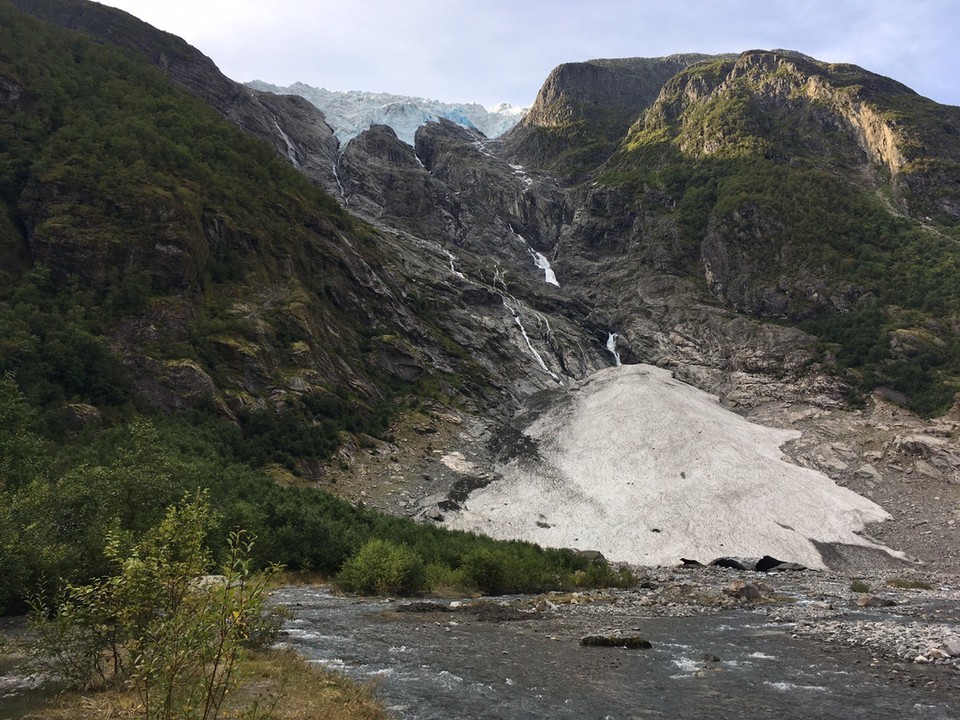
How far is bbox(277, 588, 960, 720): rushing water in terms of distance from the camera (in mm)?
11477

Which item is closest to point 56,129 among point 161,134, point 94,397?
point 161,134

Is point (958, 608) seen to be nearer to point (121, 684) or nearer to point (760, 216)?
point (121, 684)

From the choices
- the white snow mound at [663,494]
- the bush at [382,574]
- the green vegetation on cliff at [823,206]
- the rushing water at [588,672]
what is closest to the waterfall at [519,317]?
the white snow mound at [663,494]

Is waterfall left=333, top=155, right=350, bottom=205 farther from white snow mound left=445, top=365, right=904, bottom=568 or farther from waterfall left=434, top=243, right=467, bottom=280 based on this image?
white snow mound left=445, top=365, right=904, bottom=568

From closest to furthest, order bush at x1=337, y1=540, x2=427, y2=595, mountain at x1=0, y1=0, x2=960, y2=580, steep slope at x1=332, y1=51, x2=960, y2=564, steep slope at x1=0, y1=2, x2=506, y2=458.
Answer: bush at x1=337, y1=540, x2=427, y2=595 < steep slope at x1=0, y1=2, x2=506, y2=458 < mountain at x1=0, y1=0, x2=960, y2=580 < steep slope at x1=332, y1=51, x2=960, y2=564

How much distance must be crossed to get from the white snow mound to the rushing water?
2681 centimetres

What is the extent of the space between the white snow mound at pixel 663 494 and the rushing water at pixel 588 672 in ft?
88.0

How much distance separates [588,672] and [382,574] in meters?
13.7

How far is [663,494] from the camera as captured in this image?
2051 inches

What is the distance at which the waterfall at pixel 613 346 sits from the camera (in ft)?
341

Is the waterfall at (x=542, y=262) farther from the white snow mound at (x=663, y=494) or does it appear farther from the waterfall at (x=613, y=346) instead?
the white snow mound at (x=663, y=494)

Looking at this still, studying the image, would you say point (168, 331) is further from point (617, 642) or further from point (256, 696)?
point (256, 696)

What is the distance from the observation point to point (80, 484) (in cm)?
1636

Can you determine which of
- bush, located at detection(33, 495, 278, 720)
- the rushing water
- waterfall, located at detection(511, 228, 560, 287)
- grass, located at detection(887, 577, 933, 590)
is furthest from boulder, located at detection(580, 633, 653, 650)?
waterfall, located at detection(511, 228, 560, 287)
